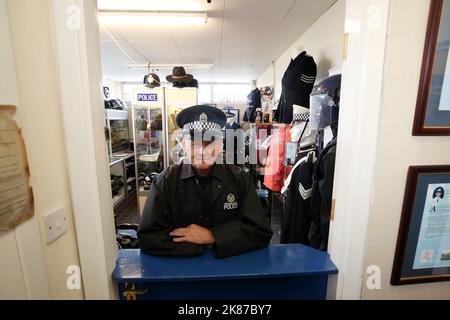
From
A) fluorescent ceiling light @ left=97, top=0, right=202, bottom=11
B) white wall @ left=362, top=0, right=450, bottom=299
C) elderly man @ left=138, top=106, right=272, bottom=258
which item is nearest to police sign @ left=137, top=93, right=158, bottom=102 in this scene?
fluorescent ceiling light @ left=97, top=0, right=202, bottom=11

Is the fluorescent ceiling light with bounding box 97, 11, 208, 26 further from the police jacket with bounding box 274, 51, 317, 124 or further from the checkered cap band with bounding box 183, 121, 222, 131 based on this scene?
the checkered cap band with bounding box 183, 121, 222, 131

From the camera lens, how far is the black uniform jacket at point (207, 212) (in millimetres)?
1001

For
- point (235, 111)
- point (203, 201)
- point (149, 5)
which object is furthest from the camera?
point (235, 111)

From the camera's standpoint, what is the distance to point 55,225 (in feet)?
2.57

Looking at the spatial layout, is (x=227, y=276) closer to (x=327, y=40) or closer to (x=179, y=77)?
(x=327, y=40)

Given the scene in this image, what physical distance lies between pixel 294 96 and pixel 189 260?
2081mm

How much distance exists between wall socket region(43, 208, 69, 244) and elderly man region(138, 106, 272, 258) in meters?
0.30

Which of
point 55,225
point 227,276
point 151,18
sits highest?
point 151,18

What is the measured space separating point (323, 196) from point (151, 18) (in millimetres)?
2608

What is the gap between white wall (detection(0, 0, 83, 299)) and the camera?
0.62m

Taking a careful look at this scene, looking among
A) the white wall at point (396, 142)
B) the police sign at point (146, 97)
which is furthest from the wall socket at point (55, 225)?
the police sign at point (146, 97)

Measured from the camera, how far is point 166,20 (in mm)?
2629

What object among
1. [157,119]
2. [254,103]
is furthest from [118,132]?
[254,103]

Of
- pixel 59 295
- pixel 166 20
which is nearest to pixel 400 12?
pixel 59 295
